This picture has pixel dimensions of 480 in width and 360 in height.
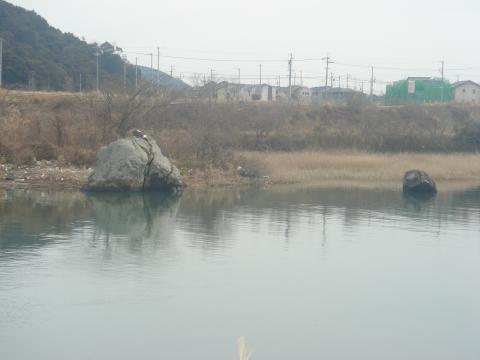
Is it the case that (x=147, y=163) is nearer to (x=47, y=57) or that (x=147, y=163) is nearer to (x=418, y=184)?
(x=418, y=184)

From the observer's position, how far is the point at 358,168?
36.9 metres

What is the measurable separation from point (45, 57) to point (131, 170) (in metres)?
37.5

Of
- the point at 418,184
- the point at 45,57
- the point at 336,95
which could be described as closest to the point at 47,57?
the point at 45,57

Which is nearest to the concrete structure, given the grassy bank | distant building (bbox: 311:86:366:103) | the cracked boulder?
distant building (bbox: 311:86:366:103)

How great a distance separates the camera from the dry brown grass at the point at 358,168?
1356 inches

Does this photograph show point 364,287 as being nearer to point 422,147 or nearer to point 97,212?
point 97,212

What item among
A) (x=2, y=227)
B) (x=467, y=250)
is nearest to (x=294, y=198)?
(x=467, y=250)

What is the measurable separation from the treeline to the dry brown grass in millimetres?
21291

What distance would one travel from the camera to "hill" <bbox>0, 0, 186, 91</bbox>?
57.2m

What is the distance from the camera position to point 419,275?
1437 cm

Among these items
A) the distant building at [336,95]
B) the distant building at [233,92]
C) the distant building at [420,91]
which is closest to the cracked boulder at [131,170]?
the distant building at [233,92]

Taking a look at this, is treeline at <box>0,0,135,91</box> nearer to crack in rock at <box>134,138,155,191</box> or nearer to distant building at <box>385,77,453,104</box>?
crack in rock at <box>134,138,155,191</box>

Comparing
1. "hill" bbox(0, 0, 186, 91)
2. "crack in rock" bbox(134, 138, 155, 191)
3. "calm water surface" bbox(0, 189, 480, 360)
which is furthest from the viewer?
"hill" bbox(0, 0, 186, 91)

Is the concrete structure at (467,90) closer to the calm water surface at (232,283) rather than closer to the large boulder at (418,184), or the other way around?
the large boulder at (418,184)
